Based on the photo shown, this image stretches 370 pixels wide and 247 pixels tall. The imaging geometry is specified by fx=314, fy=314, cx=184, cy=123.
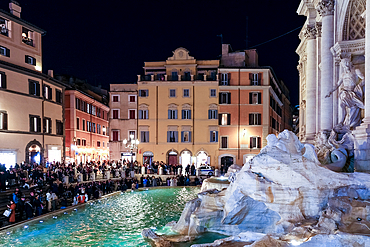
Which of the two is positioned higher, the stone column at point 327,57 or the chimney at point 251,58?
the chimney at point 251,58

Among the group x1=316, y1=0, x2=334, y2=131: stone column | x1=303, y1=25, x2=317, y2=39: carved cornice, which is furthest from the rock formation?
x1=303, y1=25, x2=317, y2=39: carved cornice

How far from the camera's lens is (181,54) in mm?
42469

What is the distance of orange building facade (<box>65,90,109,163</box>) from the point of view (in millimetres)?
40719

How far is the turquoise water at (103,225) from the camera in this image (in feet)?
40.4

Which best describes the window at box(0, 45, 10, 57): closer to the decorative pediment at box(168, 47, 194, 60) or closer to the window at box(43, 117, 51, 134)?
the window at box(43, 117, 51, 134)

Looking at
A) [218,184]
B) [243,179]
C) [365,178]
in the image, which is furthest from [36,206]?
[365,178]

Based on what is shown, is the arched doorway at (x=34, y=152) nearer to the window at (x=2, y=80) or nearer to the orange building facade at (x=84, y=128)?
the window at (x=2, y=80)

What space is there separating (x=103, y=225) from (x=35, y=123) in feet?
67.1

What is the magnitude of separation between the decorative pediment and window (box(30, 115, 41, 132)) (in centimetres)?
1881

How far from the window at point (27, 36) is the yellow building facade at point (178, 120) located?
1358cm

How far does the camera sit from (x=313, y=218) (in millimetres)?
10336

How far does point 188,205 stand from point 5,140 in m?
21.4

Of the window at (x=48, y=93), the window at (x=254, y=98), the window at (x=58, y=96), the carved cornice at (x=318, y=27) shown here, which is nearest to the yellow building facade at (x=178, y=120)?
the window at (x=254, y=98)

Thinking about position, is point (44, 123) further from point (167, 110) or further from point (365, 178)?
point (365, 178)
